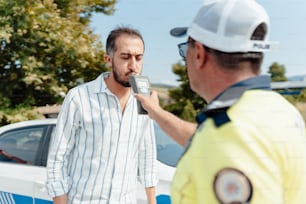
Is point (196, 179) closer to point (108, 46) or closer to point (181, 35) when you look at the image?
point (181, 35)

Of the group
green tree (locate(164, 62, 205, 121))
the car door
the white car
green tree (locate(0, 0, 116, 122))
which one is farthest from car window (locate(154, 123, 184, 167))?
green tree (locate(0, 0, 116, 122))

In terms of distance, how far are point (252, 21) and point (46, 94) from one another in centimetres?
460

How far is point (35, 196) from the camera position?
2.08 meters

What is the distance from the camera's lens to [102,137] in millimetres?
1305

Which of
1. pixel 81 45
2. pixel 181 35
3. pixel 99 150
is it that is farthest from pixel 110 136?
pixel 81 45

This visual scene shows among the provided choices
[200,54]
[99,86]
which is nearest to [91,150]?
[99,86]

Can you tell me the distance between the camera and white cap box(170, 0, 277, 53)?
0.60 m

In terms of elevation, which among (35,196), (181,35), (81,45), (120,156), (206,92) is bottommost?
(35,196)

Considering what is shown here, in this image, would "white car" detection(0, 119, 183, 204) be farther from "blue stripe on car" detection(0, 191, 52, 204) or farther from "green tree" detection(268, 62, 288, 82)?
"green tree" detection(268, 62, 288, 82)

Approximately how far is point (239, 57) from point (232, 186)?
0.61 ft

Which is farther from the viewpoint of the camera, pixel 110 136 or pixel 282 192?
pixel 110 136

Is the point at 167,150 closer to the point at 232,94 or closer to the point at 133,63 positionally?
the point at 133,63

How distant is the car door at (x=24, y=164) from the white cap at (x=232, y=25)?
1.58 m

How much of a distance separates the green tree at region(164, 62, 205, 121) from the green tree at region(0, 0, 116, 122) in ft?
9.18
